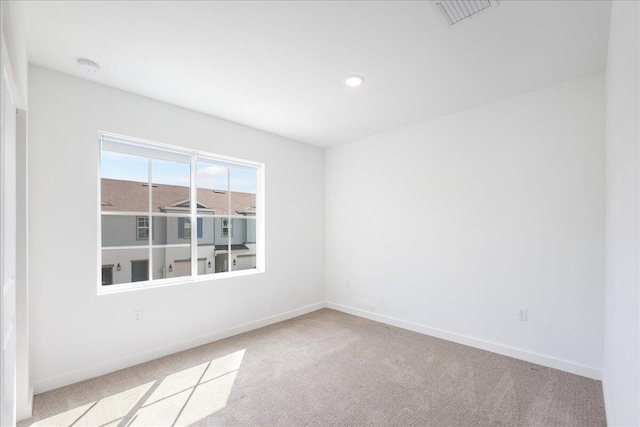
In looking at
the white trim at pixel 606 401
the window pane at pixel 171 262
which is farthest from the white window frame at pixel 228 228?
the white trim at pixel 606 401

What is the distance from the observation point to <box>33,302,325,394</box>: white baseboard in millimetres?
2449

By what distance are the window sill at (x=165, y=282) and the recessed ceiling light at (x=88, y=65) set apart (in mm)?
1825

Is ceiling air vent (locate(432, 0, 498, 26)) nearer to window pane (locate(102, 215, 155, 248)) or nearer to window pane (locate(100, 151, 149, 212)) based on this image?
window pane (locate(100, 151, 149, 212))

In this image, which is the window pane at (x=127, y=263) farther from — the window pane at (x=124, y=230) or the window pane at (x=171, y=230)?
the window pane at (x=171, y=230)

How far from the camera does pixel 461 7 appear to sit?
1.86 m

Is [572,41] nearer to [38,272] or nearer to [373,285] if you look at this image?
[373,285]

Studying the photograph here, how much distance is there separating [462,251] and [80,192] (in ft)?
12.3

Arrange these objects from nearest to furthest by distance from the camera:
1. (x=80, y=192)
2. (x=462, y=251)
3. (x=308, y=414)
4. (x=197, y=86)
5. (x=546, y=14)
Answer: (x=546, y=14) → (x=308, y=414) → (x=80, y=192) → (x=197, y=86) → (x=462, y=251)

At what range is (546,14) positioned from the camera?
191 centimetres

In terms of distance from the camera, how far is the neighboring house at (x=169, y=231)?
2912 millimetres

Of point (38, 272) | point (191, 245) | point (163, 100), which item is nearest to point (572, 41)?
point (163, 100)

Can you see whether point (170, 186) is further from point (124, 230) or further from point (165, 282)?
point (165, 282)

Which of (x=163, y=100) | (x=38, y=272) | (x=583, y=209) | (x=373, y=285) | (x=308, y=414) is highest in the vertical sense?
(x=163, y=100)

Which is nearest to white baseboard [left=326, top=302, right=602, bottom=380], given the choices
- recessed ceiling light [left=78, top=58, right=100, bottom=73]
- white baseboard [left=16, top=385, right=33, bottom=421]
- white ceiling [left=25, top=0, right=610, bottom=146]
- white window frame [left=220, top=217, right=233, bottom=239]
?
white window frame [left=220, top=217, right=233, bottom=239]
